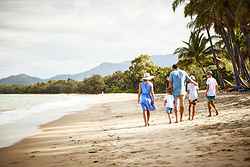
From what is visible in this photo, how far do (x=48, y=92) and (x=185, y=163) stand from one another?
457ft

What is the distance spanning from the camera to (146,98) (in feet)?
35.4

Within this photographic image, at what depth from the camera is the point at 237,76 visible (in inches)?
1146

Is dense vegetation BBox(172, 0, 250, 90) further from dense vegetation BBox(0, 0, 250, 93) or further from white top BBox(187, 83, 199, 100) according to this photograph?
white top BBox(187, 83, 199, 100)

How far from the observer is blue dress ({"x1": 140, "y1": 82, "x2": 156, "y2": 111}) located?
1076 centimetres

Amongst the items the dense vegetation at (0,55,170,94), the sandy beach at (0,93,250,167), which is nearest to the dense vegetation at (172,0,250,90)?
the sandy beach at (0,93,250,167)

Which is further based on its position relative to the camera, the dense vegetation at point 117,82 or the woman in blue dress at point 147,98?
the dense vegetation at point 117,82

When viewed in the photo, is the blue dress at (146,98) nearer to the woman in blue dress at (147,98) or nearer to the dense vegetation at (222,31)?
the woman in blue dress at (147,98)

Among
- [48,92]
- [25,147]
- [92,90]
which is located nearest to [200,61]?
[25,147]

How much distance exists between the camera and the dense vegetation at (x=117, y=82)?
68688 millimetres

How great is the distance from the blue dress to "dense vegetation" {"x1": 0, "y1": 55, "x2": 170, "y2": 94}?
54890 millimetres

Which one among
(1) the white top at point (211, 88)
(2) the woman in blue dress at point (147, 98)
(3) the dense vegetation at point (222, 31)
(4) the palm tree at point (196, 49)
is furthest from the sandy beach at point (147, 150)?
(4) the palm tree at point (196, 49)

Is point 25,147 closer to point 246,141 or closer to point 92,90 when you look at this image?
point 246,141

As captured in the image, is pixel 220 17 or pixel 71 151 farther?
pixel 220 17

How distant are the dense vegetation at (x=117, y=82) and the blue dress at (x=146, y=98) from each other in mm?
54890
